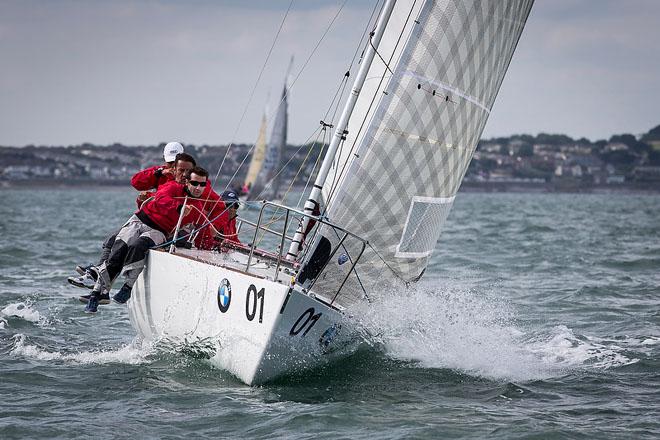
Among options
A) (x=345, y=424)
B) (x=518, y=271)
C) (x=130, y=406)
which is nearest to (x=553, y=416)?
(x=345, y=424)

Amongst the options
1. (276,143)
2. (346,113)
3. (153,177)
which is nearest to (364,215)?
(346,113)

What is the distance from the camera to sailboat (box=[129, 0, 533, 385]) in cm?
621

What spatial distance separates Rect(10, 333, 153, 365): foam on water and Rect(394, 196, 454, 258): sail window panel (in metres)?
1.89

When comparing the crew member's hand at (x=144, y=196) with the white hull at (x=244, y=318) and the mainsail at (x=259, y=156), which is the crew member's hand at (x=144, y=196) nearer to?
the white hull at (x=244, y=318)

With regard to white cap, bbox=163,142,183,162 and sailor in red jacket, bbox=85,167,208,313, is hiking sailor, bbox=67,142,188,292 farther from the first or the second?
sailor in red jacket, bbox=85,167,208,313

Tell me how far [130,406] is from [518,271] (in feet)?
27.7

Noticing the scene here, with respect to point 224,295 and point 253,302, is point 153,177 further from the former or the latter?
point 253,302

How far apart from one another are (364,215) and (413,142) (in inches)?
23.6

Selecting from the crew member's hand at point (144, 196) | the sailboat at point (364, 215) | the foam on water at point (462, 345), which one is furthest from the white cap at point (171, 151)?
the foam on water at point (462, 345)

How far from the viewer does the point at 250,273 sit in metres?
6.25

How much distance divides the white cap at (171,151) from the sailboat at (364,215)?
2.92 ft

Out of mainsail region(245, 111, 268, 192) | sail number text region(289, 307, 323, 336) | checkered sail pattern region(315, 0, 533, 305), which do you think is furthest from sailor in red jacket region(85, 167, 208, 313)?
mainsail region(245, 111, 268, 192)

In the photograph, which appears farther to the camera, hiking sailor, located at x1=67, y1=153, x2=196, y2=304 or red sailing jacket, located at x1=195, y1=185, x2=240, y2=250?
red sailing jacket, located at x1=195, y1=185, x2=240, y2=250

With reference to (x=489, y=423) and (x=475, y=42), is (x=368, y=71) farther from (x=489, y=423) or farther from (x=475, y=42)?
(x=489, y=423)
